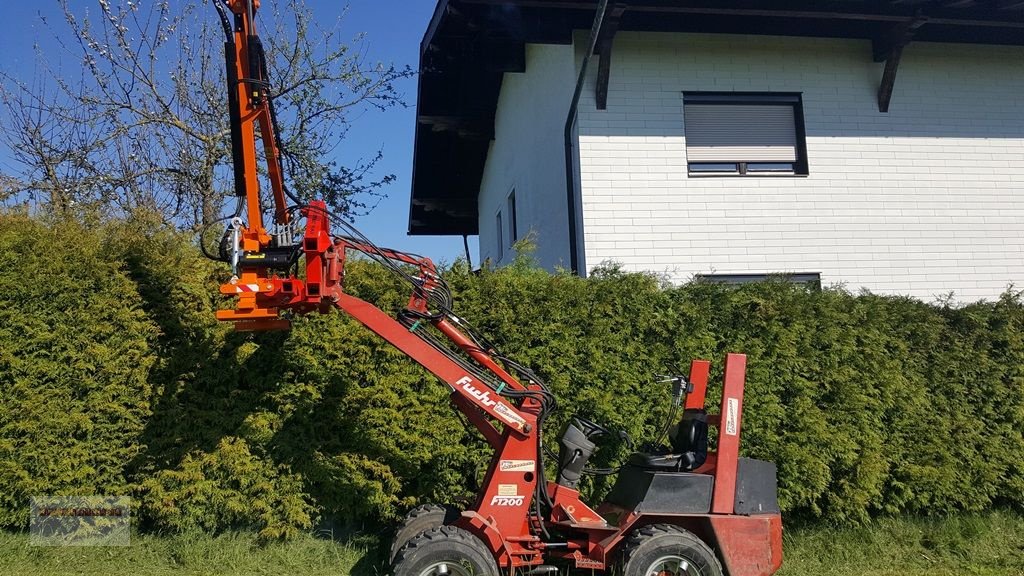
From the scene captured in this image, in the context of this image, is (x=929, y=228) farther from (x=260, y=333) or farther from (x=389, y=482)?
(x=260, y=333)

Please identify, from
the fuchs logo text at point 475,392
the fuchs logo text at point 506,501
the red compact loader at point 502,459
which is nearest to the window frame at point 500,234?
the red compact loader at point 502,459

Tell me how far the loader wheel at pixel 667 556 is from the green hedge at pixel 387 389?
1684 mm

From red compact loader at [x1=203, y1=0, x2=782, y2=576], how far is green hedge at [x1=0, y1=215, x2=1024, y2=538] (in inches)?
44.4

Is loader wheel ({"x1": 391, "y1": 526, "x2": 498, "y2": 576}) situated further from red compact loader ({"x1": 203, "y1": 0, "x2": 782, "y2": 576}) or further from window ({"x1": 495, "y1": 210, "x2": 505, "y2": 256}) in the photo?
window ({"x1": 495, "y1": 210, "x2": 505, "y2": 256})

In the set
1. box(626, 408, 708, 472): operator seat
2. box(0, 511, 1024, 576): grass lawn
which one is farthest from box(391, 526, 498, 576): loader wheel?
box(0, 511, 1024, 576): grass lawn

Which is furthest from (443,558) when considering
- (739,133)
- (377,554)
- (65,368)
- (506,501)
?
(739,133)

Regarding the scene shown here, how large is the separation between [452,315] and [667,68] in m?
5.78

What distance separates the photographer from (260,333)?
265 inches

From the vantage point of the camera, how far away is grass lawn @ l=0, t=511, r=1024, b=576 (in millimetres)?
6266

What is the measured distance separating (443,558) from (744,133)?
7223 millimetres

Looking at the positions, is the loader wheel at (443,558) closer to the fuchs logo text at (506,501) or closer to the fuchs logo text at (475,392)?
the fuchs logo text at (506,501)

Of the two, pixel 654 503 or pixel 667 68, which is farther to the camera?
pixel 667 68

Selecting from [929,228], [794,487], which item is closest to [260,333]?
[794,487]

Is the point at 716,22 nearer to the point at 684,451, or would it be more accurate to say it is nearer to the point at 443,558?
the point at 684,451
